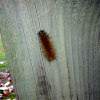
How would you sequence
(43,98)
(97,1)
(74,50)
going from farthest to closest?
1. (43,98)
2. (74,50)
3. (97,1)

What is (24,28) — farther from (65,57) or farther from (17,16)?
(65,57)

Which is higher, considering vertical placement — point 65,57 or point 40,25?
point 40,25

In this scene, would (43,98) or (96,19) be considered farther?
(43,98)

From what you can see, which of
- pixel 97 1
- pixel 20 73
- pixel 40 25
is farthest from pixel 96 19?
pixel 20 73
